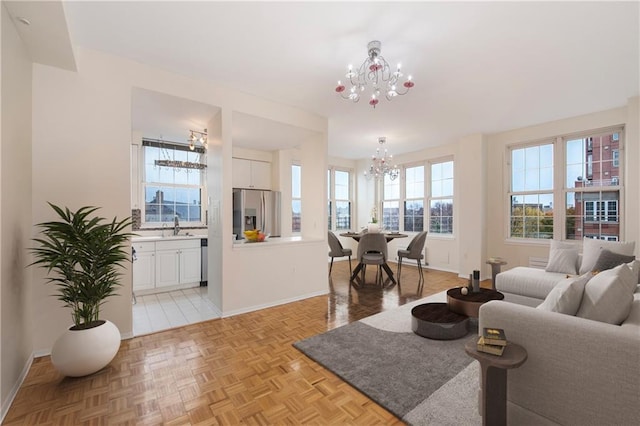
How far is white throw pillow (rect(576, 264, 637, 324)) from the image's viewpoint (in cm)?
154

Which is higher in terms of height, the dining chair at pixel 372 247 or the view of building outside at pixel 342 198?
the view of building outside at pixel 342 198

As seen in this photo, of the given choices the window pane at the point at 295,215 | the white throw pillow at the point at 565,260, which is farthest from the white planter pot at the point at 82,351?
the white throw pillow at the point at 565,260

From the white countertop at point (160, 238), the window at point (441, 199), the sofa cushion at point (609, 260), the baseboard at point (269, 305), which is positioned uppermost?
the window at point (441, 199)

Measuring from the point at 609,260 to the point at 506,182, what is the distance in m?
2.54

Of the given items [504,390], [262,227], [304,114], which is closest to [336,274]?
[262,227]

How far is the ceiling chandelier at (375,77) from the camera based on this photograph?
2.45 meters

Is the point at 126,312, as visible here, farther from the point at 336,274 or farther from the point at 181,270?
the point at 336,274

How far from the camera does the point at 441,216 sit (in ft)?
21.3

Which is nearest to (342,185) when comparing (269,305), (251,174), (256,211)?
(251,174)

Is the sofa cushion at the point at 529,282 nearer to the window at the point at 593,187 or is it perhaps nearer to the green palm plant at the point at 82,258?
the window at the point at 593,187

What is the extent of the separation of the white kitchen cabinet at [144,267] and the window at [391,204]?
213 inches

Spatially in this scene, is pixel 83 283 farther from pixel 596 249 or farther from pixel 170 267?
pixel 596 249

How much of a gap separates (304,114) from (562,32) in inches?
114

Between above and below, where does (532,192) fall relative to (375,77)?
below
